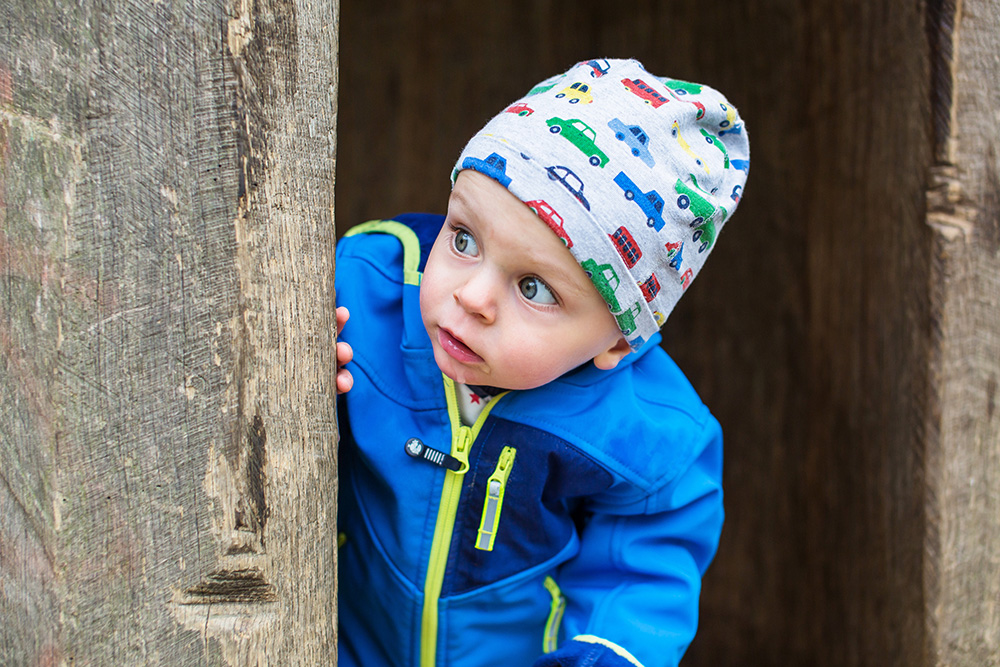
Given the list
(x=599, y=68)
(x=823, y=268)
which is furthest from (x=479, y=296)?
(x=823, y=268)

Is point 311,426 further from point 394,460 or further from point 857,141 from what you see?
point 857,141

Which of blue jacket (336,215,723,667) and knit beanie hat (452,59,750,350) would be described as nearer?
knit beanie hat (452,59,750,350)

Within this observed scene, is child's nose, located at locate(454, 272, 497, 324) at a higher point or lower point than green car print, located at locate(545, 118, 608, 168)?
lower

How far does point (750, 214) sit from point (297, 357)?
58.5 inches

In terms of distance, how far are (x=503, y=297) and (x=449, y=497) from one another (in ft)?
1.10

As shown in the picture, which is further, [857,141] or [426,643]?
[857,141]

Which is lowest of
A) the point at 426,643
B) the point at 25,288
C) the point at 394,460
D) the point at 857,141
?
the point at 426,643

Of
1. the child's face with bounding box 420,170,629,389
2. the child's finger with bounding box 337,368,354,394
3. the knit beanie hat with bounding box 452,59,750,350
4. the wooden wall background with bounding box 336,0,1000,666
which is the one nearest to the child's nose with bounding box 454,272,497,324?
the child's face with bounding box 420,170,629,389

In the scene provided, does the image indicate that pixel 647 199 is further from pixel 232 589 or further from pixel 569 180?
pixel 232 589

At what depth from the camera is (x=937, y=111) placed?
1.34 metres

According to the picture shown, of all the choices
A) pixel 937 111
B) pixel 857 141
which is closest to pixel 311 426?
pixel 937 111

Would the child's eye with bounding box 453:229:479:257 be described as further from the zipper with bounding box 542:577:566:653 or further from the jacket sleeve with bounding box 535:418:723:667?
the zipper with bounding box 542:577:566:653

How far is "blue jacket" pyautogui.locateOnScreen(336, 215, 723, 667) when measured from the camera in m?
1.21

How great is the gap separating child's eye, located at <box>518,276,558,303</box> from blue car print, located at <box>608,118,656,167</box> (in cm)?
19
